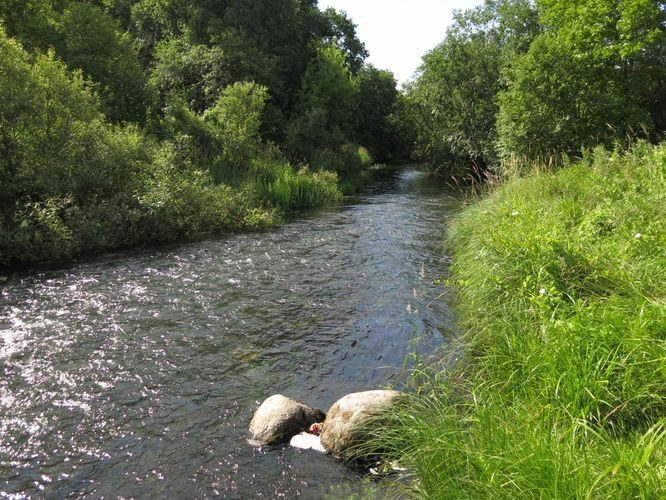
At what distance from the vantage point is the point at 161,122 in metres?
19.7

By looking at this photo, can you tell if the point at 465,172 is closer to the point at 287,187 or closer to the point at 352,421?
the point at 287,187

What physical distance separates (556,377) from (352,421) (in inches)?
75.2

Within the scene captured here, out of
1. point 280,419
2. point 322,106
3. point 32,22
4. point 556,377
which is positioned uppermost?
point 32,22

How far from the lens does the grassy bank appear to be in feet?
9.38

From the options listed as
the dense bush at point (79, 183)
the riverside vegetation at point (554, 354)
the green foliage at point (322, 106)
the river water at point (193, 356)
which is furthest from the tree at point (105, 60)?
the riverside vegetation at point (554, 354)

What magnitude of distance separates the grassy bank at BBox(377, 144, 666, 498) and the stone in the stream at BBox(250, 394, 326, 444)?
3.44ft

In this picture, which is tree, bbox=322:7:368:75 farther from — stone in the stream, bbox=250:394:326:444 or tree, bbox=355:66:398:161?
stone in the stream, bbox=250:394:326:444

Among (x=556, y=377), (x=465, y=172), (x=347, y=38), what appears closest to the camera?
(x=556, y=377)

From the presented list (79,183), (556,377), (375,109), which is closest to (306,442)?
(556,377)

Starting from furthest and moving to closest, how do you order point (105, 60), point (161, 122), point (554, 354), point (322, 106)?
point (322, 106) → point (105, 60) → point (161, 122) → point (554, 354)

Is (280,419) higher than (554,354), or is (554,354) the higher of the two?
(554,354)

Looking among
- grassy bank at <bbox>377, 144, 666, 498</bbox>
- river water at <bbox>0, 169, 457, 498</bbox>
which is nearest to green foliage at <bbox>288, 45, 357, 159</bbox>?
river water at <bbox>0, 169, 457, 498</bbox>

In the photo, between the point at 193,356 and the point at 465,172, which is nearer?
the point at 193,356

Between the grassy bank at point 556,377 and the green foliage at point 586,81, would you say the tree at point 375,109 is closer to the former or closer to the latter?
the green foliage at point 586,81
